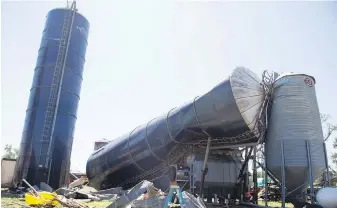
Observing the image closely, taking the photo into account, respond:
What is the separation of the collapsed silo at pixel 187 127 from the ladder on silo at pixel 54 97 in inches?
151

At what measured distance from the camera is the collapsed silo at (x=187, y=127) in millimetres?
12875

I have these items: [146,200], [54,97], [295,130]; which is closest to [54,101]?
[54,97]

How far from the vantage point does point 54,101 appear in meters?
20.6

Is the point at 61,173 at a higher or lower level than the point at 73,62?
lower

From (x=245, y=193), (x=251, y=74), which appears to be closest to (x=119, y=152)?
(x=245, y=193)

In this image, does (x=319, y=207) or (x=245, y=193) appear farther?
(x=245, y=193)

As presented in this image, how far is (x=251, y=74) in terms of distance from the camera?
1380 cm

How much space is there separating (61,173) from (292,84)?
17.1m

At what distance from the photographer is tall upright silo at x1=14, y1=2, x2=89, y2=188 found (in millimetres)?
19953

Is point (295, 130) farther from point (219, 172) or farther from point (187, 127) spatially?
point (187, 127)

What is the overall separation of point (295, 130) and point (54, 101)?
53.7ft

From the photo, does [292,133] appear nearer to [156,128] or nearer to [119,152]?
[156,128]

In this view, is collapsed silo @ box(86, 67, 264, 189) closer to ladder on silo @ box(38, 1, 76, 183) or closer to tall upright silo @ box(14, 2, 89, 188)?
tall upright silo @ box(14, 2, 89, 188)

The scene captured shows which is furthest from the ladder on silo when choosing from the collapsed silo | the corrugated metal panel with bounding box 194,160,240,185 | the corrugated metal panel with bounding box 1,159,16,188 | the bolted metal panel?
the bolted metal panel
